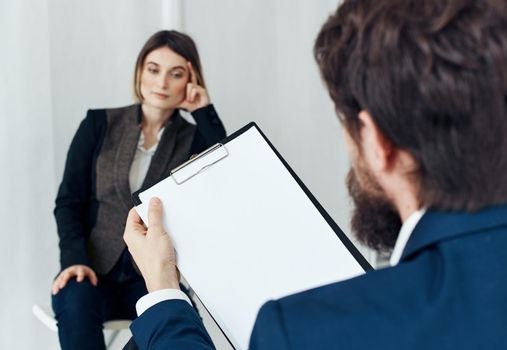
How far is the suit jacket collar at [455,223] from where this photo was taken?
2.01 ft

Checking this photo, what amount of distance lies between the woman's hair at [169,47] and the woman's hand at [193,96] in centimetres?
2

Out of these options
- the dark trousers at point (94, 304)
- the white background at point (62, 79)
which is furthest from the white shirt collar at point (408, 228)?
the white background at point (62, 79)

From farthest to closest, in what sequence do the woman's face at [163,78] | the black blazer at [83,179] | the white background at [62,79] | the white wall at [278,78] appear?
the white wall at [278,78], the white background at [62,79], the woman's face at [163,78], the black blazer at [83,179]

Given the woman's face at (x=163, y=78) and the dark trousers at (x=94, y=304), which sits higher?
the woman's face at (x=163, y=78)

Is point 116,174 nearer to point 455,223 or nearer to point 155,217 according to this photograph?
point 155,217

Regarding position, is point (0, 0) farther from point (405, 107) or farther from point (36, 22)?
point (405, 107)

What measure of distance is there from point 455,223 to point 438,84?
0.13m

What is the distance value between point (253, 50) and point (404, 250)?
1.94 m

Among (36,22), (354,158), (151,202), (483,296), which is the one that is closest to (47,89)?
(36,22)

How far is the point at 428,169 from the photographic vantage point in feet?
2.05

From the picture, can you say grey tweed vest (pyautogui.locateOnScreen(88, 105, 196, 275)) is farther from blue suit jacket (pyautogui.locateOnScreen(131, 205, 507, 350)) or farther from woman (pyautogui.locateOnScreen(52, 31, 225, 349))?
blue suit jacket (pyautogui.locateOnScreen(131, 205, 507, 350))

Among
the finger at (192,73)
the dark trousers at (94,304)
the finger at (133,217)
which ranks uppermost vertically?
the finger at (192,73)

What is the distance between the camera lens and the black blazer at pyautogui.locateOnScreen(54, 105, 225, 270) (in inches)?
75.0

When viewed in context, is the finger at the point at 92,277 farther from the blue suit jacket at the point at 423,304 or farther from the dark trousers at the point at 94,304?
the blue suit jacket at the point at 423,304
